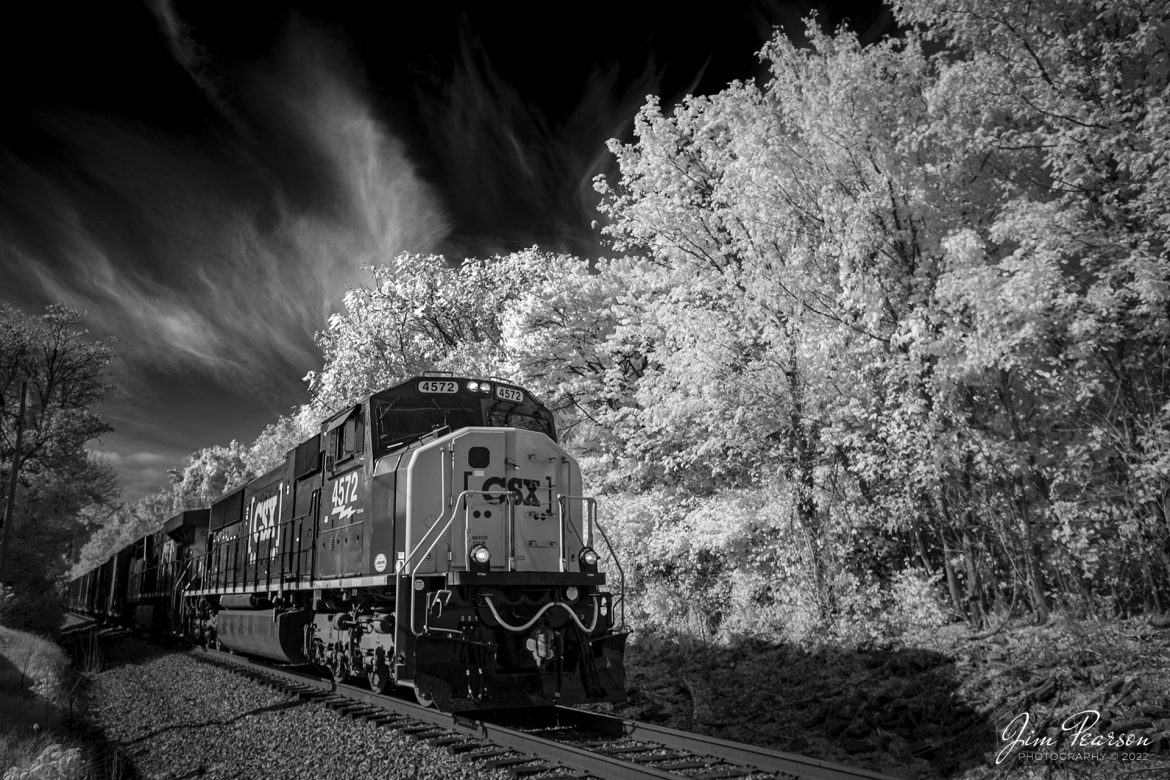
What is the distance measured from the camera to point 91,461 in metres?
33.7

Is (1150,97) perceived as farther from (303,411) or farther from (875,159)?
(303,411)

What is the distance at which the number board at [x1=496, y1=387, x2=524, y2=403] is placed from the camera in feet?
33.2

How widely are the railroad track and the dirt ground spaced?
1.76 meters

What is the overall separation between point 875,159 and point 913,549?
274 inches

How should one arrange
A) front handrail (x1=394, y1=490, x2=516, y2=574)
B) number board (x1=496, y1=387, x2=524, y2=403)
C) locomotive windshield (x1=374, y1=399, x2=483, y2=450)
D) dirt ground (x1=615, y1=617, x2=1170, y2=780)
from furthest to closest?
number board (x1=496, y1=387, x2=524, y2=403), locomotive windshield (x1=374, y1=399, x2=483, y2=450), front handrail (x1=394, y1=490, x2=516, y2=574), dirt ground (x1=615, y1=617, x2=1170, y2=780)

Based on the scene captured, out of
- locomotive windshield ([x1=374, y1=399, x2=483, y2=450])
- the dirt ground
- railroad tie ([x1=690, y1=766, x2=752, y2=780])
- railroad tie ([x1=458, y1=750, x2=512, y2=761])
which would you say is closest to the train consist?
locomotive windshield ([x1=374, y1=399, x2=483, y2=450])

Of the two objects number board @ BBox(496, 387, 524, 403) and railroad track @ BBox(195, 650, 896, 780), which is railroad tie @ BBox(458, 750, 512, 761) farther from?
number board @ BBox(496, 387, 524, 403)

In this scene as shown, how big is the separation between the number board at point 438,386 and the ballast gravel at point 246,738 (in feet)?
13.2

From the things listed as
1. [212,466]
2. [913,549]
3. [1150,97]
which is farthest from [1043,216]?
[212,466]

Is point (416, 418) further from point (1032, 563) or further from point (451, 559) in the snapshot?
point (1032, 563)

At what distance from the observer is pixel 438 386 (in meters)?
9.95

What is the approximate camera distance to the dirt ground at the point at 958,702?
6641 millimetres

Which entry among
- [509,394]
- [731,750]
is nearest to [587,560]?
[509,394]

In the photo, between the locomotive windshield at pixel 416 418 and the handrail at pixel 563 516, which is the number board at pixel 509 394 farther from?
the handrail at pixel 563 516
